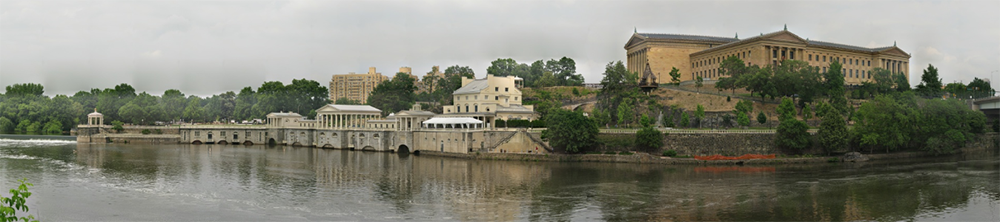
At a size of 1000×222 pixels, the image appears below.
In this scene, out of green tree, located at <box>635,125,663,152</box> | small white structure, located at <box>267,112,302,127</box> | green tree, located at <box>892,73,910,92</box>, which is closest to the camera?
green tree, located at <box>635,125,663,152</box>

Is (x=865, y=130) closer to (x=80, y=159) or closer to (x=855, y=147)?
(x=855, y=147)

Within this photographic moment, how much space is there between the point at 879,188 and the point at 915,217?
10385 millimetres

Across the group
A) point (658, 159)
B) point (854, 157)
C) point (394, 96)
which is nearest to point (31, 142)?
point (394, 96)

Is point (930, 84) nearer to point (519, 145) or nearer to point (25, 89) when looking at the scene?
point (519, 145)

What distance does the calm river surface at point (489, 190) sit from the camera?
121ft

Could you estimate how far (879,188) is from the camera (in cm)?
4609

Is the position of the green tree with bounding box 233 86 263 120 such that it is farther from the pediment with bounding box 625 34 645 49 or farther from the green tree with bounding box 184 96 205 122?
the pediment with bounding box 625 34 645 49

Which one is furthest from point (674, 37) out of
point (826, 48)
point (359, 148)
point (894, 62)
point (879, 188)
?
point (879, 188)

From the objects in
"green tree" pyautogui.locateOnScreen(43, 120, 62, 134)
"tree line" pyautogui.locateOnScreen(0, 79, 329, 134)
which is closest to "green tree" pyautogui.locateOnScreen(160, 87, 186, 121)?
"tree line" pyautogui.locateOnScreen(0, 79, 329, 134)

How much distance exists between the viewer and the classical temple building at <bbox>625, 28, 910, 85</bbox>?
327 feet

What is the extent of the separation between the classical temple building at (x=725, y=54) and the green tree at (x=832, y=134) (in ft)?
114

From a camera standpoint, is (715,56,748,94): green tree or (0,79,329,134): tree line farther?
(0,79,329,134): tree line

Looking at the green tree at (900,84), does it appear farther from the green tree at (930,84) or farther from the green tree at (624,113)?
the green tree at (624,113)

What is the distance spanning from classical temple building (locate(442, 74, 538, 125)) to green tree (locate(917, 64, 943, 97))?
55964 millimetres
